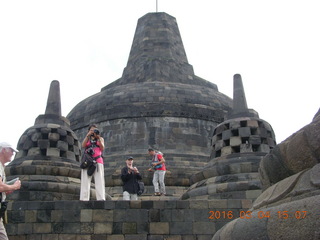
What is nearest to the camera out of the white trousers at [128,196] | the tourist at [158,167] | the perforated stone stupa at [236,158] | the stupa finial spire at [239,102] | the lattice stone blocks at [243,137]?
the white trousers at [128,196]

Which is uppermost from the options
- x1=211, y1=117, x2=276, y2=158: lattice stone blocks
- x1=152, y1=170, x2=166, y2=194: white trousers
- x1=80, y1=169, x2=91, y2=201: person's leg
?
x1=211, y1=117, x2=276, y2=158: lattice stone blocks

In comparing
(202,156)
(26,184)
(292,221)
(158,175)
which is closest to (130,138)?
(202,156)

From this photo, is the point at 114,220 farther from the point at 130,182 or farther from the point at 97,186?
the point at 130,182

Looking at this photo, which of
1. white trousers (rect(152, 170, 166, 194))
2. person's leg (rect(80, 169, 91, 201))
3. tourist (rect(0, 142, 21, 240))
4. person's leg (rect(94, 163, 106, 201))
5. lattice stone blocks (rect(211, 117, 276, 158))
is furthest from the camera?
lattice stone blocks (rect(211, 117, 276, 158))

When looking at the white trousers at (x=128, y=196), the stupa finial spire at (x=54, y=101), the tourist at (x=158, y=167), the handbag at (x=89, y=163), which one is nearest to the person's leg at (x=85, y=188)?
the handbag at (x=89, y=163)

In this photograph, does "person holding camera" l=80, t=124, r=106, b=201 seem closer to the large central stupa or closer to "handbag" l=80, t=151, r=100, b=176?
"handbag" l=80, t=151, r=100, b=176

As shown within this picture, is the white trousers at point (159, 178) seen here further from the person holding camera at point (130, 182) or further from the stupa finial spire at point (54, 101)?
the stupa finial spire at point (54, 101)

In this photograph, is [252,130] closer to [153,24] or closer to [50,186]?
[50,186]

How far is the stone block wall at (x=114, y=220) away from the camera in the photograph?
9.09m

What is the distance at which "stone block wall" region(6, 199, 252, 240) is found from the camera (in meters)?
9.09

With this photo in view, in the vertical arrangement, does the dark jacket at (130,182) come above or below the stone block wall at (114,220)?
above

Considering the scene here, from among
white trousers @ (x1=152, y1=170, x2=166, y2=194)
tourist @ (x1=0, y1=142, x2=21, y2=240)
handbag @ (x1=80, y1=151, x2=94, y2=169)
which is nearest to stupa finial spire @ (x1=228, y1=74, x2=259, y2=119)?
white trousers @ (x1=152, y1=170, x2=166, y2=194)

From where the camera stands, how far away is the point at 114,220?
30.1 feet

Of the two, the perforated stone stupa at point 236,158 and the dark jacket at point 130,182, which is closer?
the dark jacket at point 130,182
